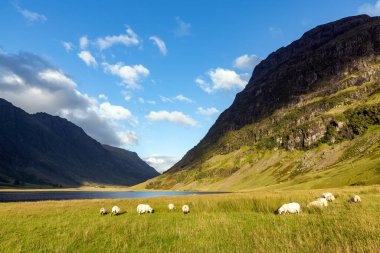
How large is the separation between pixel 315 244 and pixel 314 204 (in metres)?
17.5

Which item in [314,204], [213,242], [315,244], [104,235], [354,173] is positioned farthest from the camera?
[354,173]

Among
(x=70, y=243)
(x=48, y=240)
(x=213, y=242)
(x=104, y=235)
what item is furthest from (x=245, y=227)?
(x=48, y=240)

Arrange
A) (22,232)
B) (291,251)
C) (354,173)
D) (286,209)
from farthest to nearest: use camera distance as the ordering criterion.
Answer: (354,173), (286,209), (22,232), (291,251)

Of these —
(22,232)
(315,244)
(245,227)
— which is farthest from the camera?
(22,232)

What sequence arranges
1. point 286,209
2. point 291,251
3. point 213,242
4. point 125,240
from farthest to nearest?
point 286,209
point 125,240
point 213,242
point 291,251

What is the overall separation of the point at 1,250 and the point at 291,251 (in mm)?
12940

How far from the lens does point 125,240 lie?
15.6 metres

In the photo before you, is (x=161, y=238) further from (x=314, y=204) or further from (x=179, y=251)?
(x=314, y=204)

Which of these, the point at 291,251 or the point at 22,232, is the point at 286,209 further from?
the point at 22,232

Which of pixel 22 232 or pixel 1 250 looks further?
pixel 22 232

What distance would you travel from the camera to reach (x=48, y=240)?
16.6 m

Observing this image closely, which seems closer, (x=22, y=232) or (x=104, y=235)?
(x=104, y=235)

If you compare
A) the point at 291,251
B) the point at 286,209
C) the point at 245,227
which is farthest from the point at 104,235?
the point at 286,209

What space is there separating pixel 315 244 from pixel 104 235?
1139cm
